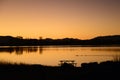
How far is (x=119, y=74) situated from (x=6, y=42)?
154 meters

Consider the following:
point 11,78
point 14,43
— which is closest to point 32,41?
point 14,43

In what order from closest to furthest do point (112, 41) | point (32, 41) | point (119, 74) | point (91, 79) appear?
point (91, 79), point (119, 74), point (112, 41), point (32, 41)

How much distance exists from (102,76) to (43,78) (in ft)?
11.2

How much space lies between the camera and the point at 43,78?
15.8m

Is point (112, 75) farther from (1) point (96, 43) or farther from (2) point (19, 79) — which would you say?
(1) point (96, 43)

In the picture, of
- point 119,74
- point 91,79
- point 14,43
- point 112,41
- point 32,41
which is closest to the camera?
point 91,79

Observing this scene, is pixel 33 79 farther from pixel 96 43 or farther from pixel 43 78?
pixel 96 43

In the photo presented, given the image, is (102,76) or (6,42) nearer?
(102,76)

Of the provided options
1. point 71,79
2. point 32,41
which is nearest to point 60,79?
point 71,79

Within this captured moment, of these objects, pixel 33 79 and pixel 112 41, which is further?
pixel 112 41

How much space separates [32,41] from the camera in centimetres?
18912

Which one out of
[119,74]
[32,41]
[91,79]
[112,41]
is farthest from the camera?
[32,41]

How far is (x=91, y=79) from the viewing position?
15.0 metres

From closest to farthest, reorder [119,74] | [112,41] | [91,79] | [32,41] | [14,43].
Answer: [91,79], [119,74], [112,41], [14,43], [32,41]
